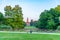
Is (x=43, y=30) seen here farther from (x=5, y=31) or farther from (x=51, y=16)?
(x=5, y=31)

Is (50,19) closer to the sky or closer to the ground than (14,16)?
closer to the ground

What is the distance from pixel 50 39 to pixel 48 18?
1.31m

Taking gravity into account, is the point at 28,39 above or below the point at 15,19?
below

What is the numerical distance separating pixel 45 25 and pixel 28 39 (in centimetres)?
136

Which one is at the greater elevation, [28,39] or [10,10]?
[10,10]

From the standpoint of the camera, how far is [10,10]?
659 centimetres

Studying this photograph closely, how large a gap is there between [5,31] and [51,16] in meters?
1.60

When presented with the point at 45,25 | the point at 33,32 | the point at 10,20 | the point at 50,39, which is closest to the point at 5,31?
A: the point at 10,20

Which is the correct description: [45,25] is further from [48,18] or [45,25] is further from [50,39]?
[50,39]

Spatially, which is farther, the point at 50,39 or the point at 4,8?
the point at 4,8

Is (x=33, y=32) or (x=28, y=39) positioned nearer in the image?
(x=28, y=39)

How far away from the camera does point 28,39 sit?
17.8 ft

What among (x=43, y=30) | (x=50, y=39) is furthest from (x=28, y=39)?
(x=43, y=30)

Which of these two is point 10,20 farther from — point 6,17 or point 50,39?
point 50,39
